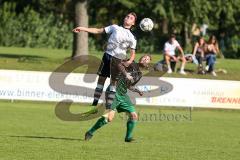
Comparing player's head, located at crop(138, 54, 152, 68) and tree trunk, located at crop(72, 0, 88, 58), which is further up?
player's head, located at crop(138, 54, 152, 68)

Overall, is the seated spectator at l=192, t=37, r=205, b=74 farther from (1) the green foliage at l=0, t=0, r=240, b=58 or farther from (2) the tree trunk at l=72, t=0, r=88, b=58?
(1) the green foliage at l=0, t=0, r=240, b=58

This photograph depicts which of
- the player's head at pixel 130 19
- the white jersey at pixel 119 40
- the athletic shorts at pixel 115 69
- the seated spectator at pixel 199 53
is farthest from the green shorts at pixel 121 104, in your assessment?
the seated spectator at pixel 199 53

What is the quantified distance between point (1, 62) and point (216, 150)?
1977cm

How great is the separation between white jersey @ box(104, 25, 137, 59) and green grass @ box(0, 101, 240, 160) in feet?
5.75

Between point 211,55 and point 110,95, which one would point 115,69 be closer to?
point 110,95

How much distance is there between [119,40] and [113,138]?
246 cm

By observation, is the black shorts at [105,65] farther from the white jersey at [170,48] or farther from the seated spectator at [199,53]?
the seated spectator at [199,53]

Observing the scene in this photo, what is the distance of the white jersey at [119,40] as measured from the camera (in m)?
14.2

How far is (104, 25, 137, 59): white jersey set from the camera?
14.2 meters

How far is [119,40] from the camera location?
1420cm

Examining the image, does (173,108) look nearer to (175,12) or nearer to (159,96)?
(159,96)

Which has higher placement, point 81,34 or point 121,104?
point 121,104

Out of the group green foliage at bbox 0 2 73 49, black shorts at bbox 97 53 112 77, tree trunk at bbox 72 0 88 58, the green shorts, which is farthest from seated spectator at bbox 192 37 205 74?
green foliage at bbox 0 2 73 49

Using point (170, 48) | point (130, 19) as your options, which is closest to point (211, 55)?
point (170, 48)
